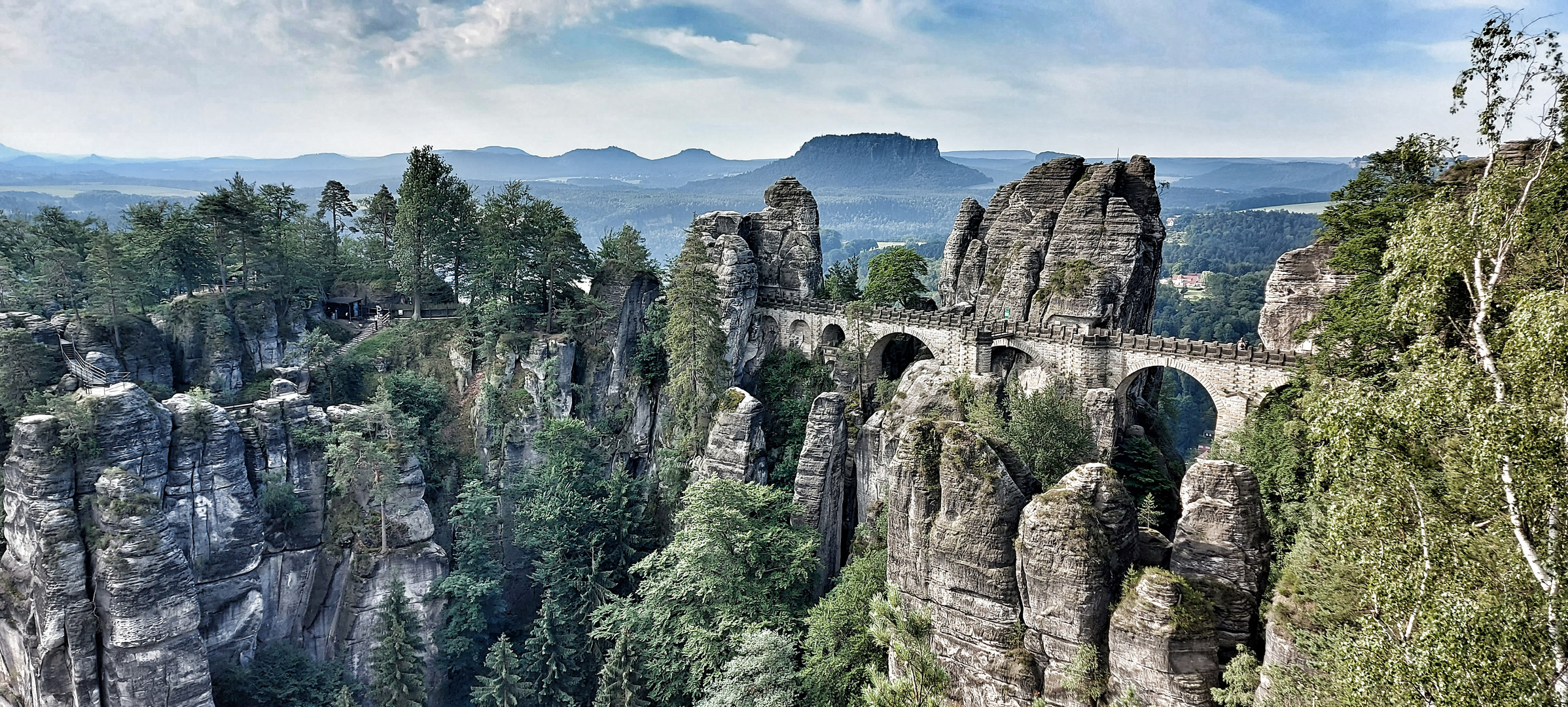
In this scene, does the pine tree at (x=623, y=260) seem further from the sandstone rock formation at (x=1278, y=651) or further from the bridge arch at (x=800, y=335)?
the sandstone rock formation at (x=1278, y=651)

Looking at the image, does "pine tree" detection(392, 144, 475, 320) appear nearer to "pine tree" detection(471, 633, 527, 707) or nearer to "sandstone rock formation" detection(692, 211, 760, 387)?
"sandstone rock formation" detection(692, 211, 760, 387)

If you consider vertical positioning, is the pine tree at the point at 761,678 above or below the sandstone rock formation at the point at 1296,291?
below

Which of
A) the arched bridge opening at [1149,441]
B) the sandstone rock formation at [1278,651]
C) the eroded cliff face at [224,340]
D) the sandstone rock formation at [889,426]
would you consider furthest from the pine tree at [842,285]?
the sandstone rock formation at [1278,651]

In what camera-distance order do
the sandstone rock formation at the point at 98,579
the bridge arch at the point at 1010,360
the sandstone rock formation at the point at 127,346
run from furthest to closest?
the bridge arch at the point at 1010,360 → the sandstone rock formation at the point at 127,346 → the sandstone rock formation at the point at 98,579

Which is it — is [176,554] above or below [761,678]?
above

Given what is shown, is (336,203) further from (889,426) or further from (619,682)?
(889,426)

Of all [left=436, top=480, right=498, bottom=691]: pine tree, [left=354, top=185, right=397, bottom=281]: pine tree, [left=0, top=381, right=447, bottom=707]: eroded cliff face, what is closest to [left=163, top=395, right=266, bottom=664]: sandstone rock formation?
[left=0, top=381, right=447, bottom=707]: eroded cliff face

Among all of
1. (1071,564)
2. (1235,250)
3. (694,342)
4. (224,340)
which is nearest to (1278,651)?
(1071,564)
